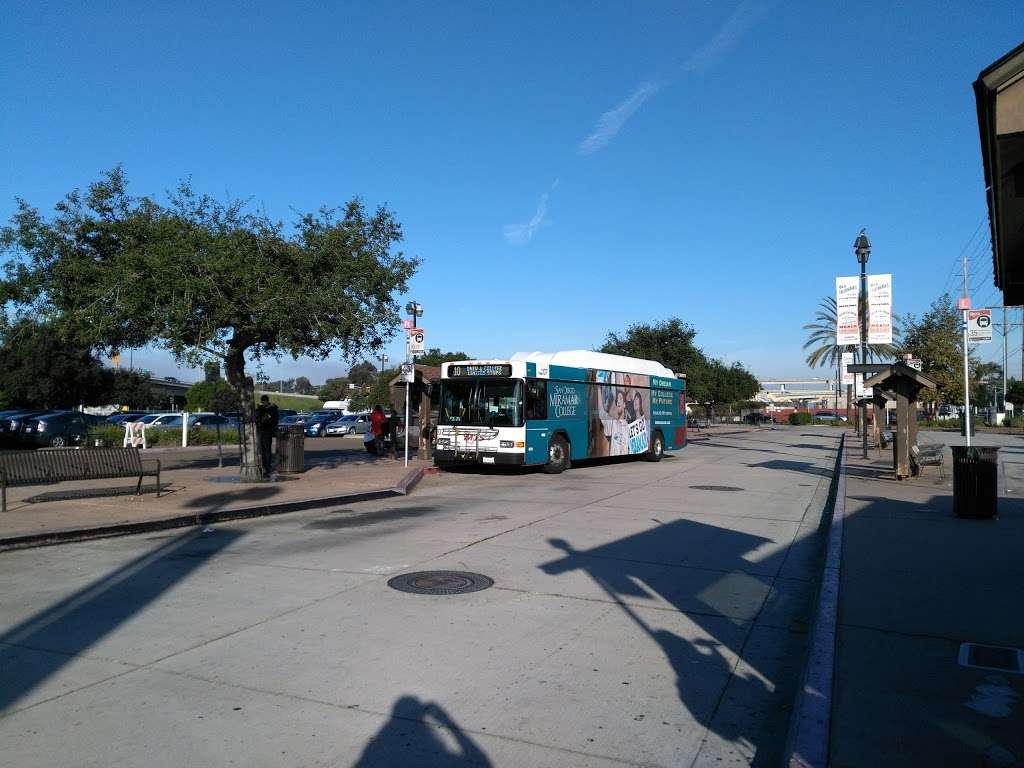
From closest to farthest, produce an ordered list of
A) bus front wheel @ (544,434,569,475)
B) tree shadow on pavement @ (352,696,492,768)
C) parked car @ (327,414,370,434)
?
tree shadow on pavement @ (352,696,492,768) → bus front wheel @ (544,434,569,475) → parked car @ (327,414,370,434)

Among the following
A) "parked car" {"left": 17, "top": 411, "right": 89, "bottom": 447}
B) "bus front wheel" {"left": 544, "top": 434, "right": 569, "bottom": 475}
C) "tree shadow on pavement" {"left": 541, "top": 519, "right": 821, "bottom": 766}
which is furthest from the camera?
"parked car" {"left": 17, "top": 411, "right": 89, "bottom": 447}

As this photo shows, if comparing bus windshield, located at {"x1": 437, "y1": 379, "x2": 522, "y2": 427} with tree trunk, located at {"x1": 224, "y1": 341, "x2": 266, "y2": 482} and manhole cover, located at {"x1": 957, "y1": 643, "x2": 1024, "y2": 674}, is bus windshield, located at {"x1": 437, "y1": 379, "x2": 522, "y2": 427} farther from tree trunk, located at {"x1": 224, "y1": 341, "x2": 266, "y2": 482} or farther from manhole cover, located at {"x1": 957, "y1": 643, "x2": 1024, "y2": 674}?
manhole cover, located at {"x1": 957, "y1": 643, "x2": 1024, "y2": 674}

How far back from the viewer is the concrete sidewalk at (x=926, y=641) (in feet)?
13.4

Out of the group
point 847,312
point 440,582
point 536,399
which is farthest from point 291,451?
point 847,312

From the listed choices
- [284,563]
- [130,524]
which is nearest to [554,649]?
[284,563]

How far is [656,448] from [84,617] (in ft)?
75.5

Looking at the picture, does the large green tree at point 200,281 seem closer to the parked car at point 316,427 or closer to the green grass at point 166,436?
the green grass at point 166,436

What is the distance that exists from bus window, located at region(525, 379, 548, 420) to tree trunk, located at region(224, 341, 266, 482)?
675 cm

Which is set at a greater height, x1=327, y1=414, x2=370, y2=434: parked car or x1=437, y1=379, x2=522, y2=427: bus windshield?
x1=437, y1=379, x2=522, y2=427: bus windshield

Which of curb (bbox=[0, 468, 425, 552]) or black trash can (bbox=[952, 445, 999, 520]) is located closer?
curb (bbox=[0, 468, 425, 552])

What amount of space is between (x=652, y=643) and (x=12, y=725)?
14.1ft

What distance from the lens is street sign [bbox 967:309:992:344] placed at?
18.1m

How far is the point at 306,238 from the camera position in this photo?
16.6 m

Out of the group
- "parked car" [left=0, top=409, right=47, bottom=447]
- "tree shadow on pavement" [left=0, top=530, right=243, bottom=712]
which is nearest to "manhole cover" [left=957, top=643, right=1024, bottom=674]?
"tree shadow on pavement" [left=0, top=530, right=243, bottom=712]
